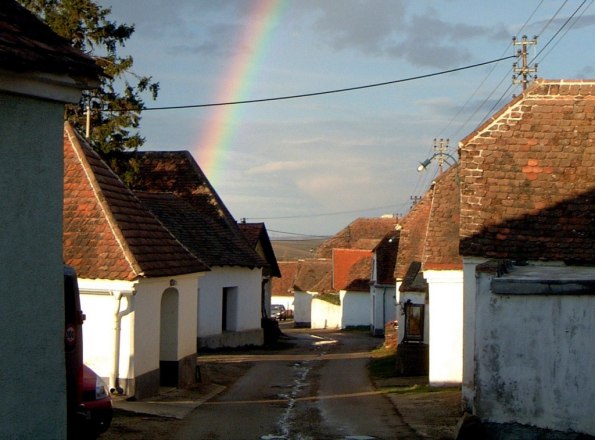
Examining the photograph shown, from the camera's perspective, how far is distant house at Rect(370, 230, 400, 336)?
50.7m

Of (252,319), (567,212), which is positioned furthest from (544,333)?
(252,319)

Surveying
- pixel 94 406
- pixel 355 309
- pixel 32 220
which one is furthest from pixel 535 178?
pixel 355 309

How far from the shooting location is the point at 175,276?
62.0 ft

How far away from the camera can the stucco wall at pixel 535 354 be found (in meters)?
11.1

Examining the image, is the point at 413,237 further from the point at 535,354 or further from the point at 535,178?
the point at 535,354

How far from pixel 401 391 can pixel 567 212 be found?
5922 millimetres

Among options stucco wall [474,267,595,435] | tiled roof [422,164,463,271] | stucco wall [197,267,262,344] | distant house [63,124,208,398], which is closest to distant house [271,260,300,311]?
stucco wall [197,267,262,344]

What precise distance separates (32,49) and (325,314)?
60502 millimetres

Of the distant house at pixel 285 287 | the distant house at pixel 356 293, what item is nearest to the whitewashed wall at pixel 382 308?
the distant house at pixel 356 293

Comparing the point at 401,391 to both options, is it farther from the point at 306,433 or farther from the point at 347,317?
the point at 347,317

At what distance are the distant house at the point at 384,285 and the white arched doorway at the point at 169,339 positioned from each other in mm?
31588

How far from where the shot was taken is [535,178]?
17.7 metres

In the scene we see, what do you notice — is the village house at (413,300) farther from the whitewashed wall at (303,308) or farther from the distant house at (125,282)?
the whitewashed wall at (303,308)

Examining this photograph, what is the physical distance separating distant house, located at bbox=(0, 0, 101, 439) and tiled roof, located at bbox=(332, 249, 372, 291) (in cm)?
5267
